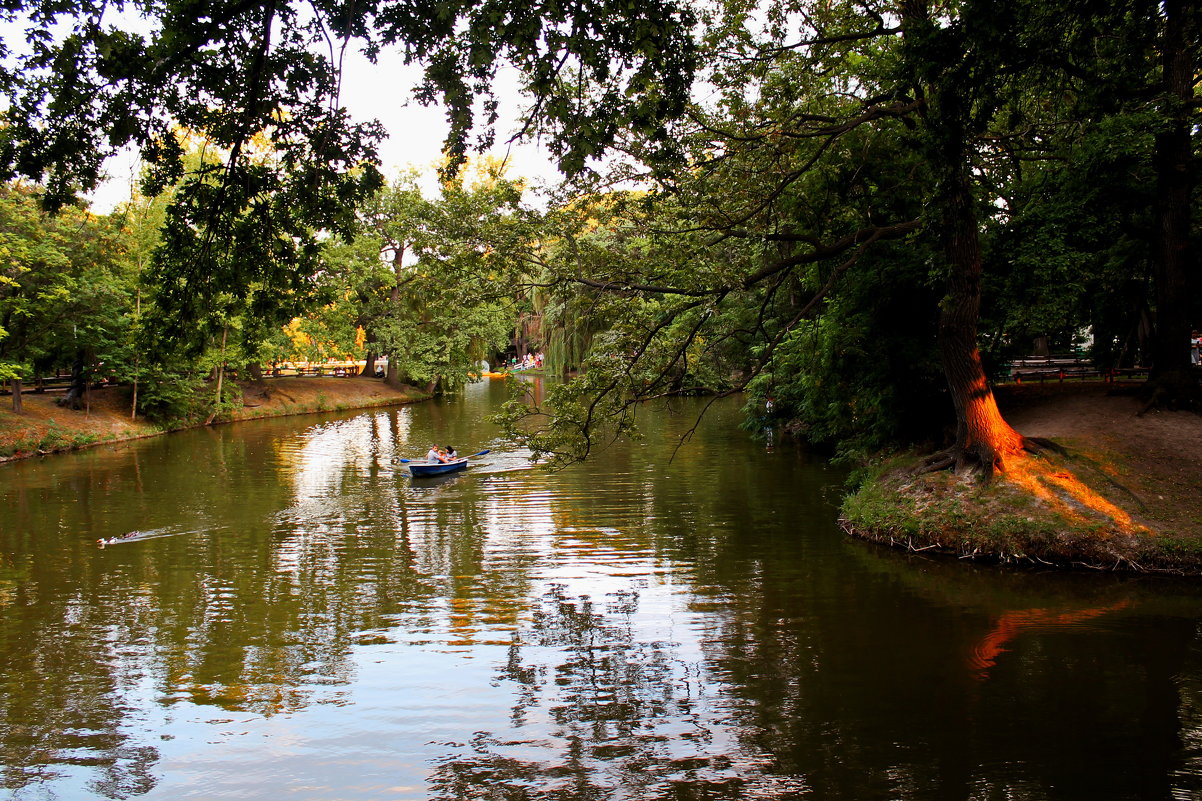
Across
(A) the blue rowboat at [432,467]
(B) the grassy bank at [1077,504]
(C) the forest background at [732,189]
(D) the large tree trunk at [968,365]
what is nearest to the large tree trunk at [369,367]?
(C) the forest background at [732,189]

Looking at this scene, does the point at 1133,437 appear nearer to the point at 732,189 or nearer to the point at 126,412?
the point at 732,189

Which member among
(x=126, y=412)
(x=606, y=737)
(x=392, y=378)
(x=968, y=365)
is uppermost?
(x=392, y=378)

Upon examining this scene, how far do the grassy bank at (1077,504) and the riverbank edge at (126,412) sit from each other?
25670 millimetres

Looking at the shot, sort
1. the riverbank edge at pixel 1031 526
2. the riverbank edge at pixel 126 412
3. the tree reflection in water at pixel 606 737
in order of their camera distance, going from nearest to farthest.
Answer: the tree reflection in water at pixel 606 737 < the riverbank edge at pixel 1031 526 < the riverbank edge at pixel 126 412

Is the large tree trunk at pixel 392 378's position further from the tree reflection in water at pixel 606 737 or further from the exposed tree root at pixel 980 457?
the tree reflection in water at pixel 606 737

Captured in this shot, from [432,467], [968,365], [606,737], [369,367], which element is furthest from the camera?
[369,367]

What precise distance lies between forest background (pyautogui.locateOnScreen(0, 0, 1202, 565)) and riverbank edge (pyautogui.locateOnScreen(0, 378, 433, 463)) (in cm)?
454

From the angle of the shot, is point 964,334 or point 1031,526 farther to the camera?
point 964,334

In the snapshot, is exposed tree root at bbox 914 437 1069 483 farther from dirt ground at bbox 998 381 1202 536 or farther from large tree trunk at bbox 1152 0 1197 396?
large tree trunk at bbox 1152 0 1197 396

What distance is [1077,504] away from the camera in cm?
1181

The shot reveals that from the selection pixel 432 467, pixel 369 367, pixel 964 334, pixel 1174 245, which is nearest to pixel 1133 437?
pixel 964 334

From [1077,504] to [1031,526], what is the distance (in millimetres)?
817

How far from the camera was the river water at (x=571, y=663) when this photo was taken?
6340 millimetres

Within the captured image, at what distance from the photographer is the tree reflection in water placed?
6078 mm
